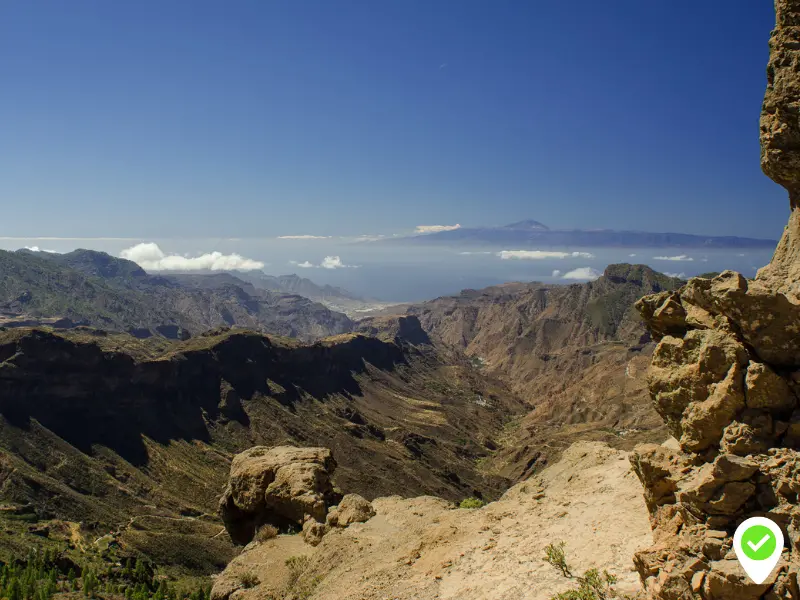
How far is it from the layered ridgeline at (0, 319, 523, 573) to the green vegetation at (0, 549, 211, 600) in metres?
4.49

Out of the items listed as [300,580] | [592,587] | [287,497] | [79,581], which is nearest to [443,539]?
[300,580]

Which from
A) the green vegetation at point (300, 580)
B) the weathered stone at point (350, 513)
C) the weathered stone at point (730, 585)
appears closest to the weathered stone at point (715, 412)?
the weathered stone at point (730, 585)

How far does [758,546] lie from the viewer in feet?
36.4

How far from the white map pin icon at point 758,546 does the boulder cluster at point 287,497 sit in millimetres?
20331

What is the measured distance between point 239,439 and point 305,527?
93552mm

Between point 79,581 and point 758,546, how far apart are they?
63.1 m

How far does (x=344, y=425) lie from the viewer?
134m

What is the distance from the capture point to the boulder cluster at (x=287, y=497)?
29219mm

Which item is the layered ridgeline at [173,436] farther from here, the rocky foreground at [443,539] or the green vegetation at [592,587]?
the green vegetation at [592,587]

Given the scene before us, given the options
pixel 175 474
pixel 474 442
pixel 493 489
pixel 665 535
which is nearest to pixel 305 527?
pixel 665 535

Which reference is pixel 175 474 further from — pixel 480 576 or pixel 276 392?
pixel 480 576

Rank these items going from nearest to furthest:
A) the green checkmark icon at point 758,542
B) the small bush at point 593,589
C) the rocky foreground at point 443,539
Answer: the green checkmark icon at point 758,542, the small bush at point 593,589, the rocky foreground at point 443,539

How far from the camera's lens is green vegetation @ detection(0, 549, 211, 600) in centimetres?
4548

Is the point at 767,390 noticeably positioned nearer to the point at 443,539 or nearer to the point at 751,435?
the point at 751,435
